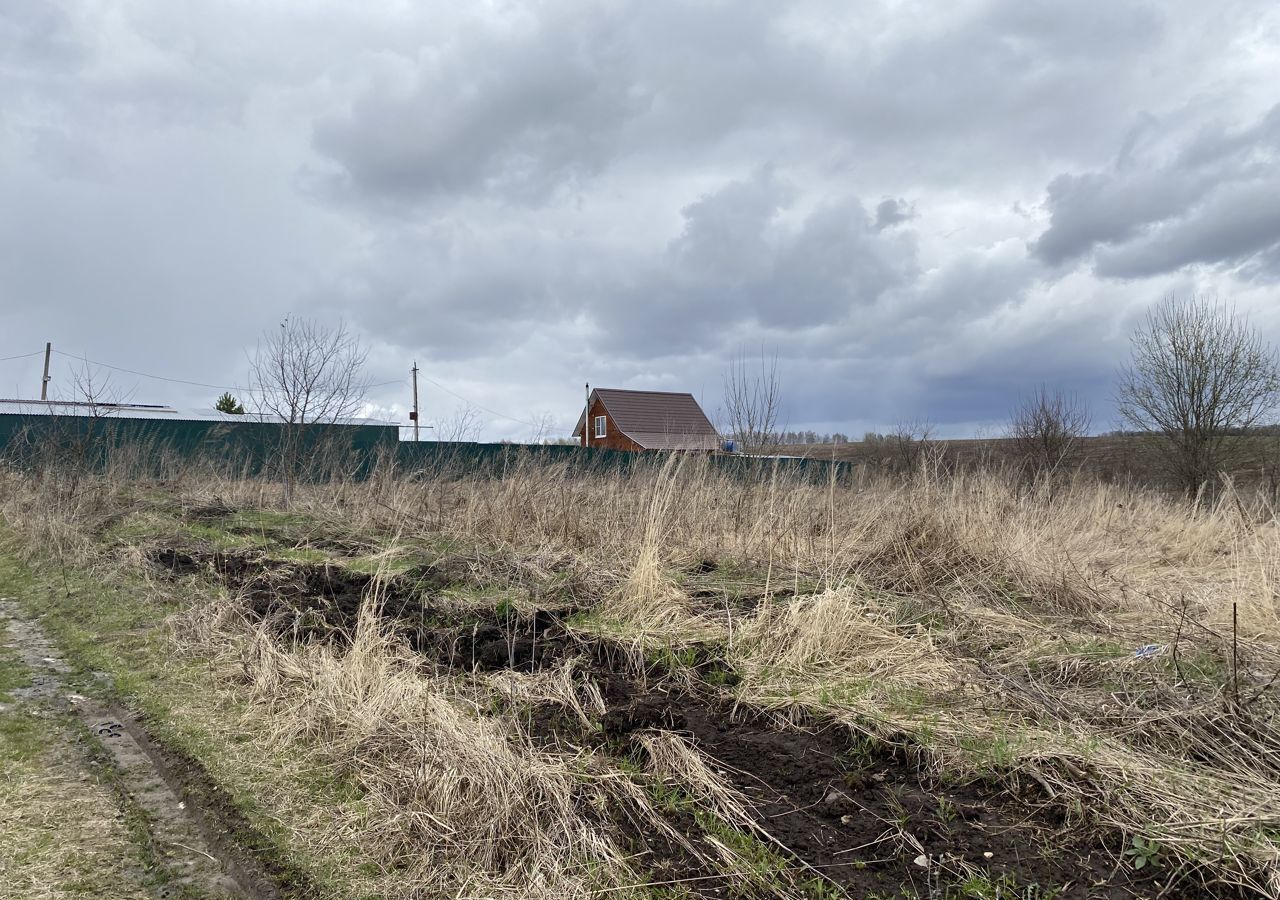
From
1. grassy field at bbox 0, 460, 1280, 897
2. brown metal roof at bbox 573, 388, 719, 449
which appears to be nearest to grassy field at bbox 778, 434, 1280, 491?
grassy field at bbox 0, 460, 1280, 897

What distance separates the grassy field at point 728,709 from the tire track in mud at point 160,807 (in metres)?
0.08

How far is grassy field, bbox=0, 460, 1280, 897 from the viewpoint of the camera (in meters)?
2.40

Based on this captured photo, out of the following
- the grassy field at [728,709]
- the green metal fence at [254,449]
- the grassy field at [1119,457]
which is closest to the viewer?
the grassy field at [728,709]

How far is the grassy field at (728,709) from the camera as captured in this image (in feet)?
7.88

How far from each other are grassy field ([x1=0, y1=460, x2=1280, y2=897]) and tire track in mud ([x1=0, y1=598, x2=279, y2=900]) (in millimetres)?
82

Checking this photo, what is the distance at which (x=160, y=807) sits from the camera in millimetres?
3014

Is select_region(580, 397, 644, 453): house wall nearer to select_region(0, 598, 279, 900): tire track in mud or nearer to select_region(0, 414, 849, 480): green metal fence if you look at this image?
select_region(0, 414, 849, 480): green metal fence

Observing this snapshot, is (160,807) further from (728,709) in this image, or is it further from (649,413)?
(649,413)

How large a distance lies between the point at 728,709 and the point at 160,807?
241cm

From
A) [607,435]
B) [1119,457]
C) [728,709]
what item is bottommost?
[728,709]

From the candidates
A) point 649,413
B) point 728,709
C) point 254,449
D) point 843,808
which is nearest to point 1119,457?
point 649,413

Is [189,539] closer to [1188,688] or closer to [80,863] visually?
[80,863]

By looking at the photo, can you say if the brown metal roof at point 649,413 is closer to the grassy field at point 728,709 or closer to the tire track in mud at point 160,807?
the grassy field at point 728,709

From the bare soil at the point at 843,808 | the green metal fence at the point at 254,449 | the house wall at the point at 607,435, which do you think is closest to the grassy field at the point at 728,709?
the bare soil at the point at 843,808
